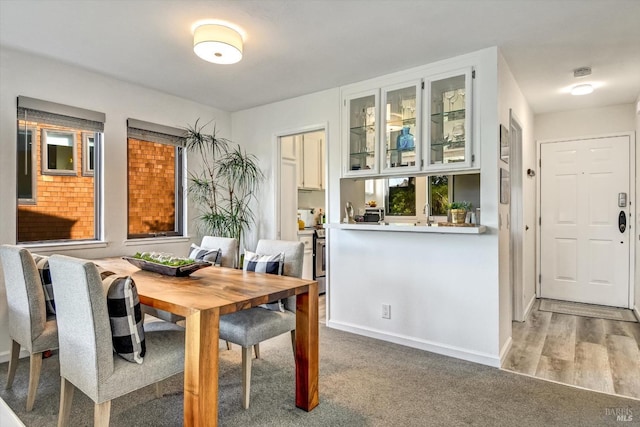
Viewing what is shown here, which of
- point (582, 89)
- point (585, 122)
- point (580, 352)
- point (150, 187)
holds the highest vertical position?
point (582, 89)

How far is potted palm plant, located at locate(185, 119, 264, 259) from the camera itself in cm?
411

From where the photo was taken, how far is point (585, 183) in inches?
179

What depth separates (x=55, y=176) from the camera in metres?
3.18

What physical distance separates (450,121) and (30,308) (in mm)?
3107

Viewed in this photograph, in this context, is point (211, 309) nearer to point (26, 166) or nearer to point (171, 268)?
point (171, 268)

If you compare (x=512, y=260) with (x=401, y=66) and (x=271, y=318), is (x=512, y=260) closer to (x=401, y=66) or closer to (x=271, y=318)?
(x=401, y=66)

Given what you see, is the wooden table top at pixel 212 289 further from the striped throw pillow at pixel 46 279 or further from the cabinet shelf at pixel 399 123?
the cabinet shelf at pixel 399 123

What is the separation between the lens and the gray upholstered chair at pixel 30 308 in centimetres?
203

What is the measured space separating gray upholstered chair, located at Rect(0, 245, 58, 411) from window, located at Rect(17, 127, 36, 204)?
3.42ft

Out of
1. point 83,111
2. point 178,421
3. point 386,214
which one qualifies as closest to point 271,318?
point 178,421

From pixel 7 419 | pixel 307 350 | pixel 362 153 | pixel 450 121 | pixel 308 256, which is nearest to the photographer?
pixel 7 419

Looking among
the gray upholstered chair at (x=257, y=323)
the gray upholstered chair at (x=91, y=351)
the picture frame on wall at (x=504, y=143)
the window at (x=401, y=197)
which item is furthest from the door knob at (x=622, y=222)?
the gray upholstered chair at (x=91, y=351)

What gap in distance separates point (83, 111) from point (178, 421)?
8.81ft

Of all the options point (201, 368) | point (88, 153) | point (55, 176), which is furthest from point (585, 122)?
point (55, 176)
